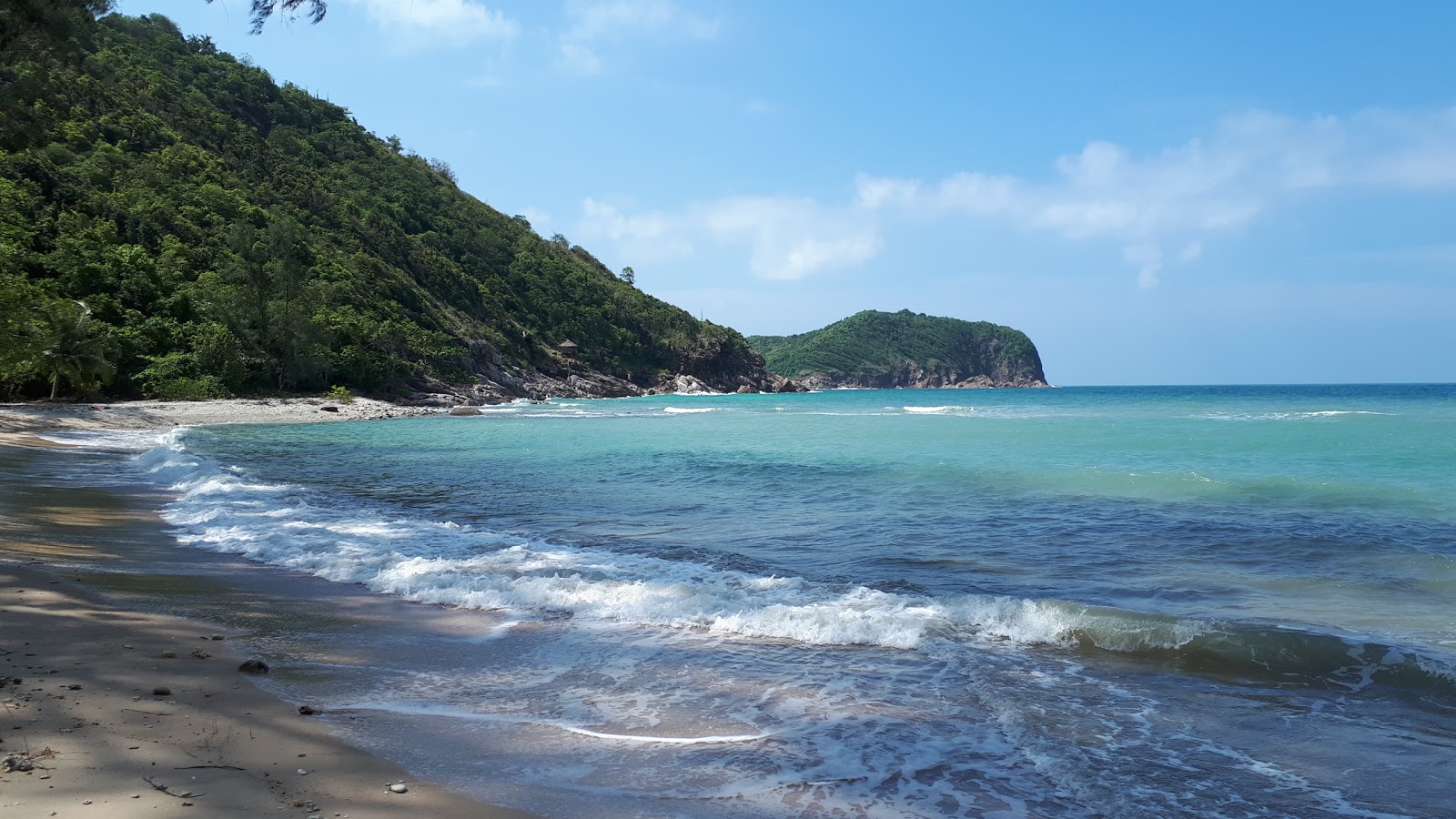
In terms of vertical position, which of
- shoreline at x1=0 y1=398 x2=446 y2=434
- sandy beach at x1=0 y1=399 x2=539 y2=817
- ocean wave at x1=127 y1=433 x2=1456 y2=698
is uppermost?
shoreline at x1=0 y1=398 x2=446 y2=434

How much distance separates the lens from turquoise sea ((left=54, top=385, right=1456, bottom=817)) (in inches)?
163

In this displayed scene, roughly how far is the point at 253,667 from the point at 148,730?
4.30ft

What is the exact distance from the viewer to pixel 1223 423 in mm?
41250

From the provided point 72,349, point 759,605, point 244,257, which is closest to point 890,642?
point 759,605

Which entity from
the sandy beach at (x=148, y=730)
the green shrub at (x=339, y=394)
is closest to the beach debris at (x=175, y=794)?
the sandy beach at (x=148, y=730)

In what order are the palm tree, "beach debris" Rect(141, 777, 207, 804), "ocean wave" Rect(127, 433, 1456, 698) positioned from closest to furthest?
"beach debris" Rect(141, 777, 207, 804)
"ocean wave" Rect(127, 433, 1456, 698)
the palm tree

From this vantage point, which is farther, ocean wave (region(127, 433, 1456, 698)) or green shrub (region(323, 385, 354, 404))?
green shrub (region(323, 385, 354, 404))

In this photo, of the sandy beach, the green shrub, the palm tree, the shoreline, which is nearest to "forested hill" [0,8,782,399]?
the palm tree

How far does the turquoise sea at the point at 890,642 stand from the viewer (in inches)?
163

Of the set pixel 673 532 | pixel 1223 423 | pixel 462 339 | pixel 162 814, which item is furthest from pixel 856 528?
pixel 462 339

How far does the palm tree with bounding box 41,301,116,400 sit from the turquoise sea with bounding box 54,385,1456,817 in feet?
77.9

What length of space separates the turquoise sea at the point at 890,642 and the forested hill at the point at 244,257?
11272mm

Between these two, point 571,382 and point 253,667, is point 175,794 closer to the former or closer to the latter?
point 253,667

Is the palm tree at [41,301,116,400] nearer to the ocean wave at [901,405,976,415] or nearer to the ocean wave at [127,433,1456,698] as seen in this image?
the ocean wave at [127,433,1456,698]
